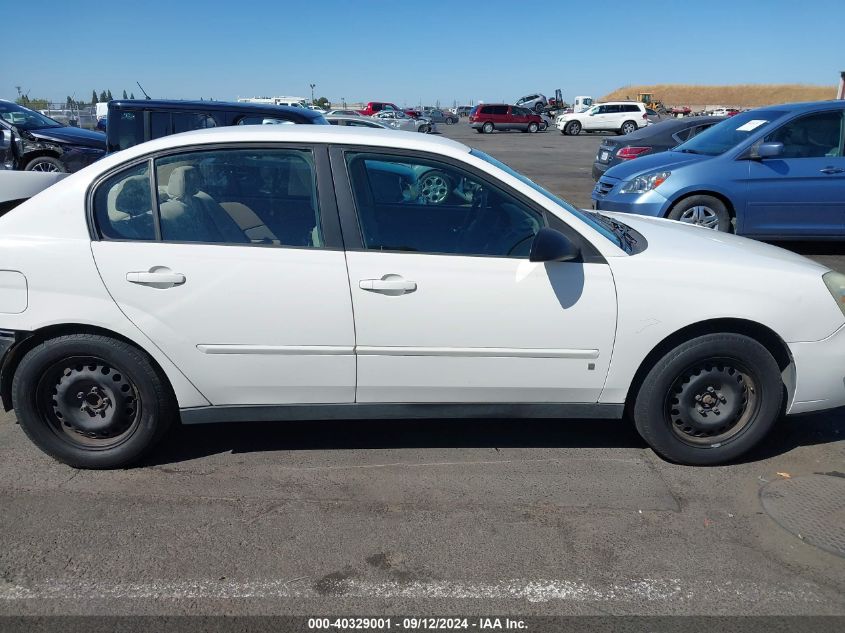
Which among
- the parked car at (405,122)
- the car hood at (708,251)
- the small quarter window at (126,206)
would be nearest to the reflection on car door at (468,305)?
the car hood at (708,251)

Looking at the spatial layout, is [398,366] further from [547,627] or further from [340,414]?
[547,627]

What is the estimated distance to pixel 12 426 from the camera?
4.22 metres

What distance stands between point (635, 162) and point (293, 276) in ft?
21.7

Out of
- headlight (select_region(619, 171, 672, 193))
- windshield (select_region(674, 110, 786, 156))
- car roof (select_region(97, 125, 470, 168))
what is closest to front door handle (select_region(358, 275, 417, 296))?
car roof (select_region(97, 125, 470, 168))

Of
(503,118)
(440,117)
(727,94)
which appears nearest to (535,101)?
(440,117)

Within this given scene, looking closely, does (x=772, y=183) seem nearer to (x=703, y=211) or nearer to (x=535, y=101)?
(x=703, y=211)

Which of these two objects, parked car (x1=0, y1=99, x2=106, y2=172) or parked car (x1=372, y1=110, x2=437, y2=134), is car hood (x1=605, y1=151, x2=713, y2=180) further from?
parked car (x1=372, y1=110, x2=437, y2=134)

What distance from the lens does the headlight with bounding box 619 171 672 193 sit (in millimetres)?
8065

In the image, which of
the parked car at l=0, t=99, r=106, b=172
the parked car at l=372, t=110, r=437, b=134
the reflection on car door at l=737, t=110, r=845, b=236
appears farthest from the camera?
the parked car at l=372, t=110, r=437, b=134

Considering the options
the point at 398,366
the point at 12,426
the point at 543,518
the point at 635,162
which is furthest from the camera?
the point at 635,162

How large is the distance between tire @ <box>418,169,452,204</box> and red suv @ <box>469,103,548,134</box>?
42.2 metres

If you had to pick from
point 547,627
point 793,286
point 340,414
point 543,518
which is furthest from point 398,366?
point 793,286

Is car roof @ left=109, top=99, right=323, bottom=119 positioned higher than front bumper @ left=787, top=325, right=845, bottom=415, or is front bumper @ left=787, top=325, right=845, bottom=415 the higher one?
Result: car roof @ left=109, top=99, right=323, bottom=119

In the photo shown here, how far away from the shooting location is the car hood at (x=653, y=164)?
8133 millimetres
